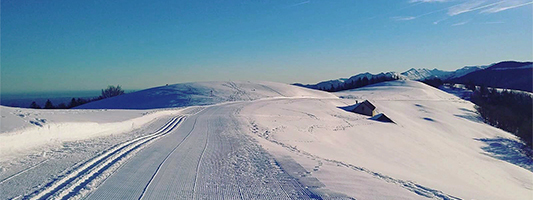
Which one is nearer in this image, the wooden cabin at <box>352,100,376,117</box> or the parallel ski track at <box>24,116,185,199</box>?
the parallel ski track at <box>24,116,185,199</box>

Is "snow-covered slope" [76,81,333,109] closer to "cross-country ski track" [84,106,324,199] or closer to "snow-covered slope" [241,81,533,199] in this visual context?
"snow-covered slope" [241,81,533,199]

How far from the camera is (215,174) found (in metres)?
7.23

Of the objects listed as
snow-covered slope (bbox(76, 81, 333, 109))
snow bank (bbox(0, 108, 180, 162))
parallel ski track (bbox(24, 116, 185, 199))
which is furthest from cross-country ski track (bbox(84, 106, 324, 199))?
snow-covered slope (bbox(76, 81, 333, 109))

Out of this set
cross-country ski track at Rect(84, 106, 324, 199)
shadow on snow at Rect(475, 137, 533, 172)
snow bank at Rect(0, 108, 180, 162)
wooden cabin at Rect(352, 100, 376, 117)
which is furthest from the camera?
wooden cabin at Rect(352, 100, 376, 117)

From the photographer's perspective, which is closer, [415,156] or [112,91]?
[415,156]

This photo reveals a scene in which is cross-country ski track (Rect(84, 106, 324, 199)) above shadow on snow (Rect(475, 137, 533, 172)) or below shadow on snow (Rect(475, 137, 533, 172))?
above

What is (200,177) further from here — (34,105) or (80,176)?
(34,105)

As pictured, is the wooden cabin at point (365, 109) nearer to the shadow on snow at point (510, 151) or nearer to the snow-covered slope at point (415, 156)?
the snow-covered slope at point (415, 156)

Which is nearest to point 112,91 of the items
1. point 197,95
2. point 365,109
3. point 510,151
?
point 197,95

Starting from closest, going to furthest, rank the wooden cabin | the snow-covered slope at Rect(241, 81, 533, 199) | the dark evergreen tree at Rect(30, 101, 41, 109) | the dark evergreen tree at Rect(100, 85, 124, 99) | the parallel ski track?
the parallel ski track → the snow-covered slope at Rect(241, 81, 533, 199) → the wooden cabin → the dark evergreen tree at Rect(30, 101, 41, 109) → the dark evergreen tree at Rect(100, 85, 124, 99)

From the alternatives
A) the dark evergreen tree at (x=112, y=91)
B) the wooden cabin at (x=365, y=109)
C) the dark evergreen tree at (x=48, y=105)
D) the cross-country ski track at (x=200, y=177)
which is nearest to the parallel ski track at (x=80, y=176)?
the cross-country ski track at (x=200, y=177)

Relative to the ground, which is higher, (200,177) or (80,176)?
(80,176)

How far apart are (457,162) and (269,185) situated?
19341mm

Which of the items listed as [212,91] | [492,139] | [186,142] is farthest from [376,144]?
[212,91]
